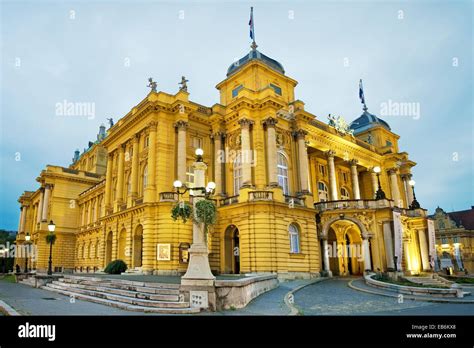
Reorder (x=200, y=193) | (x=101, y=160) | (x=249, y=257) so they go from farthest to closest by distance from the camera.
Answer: (x=101, y=160)
(x=249, y=257)
(x=200, y=193)

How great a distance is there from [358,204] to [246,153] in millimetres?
10955

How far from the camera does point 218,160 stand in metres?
32.7

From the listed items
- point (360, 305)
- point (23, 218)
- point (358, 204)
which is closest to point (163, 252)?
point (360, 305)

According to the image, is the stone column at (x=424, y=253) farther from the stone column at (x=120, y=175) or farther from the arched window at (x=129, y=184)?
the stone column at (x=120, y=175)

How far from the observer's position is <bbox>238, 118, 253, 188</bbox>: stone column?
29375 millimetres

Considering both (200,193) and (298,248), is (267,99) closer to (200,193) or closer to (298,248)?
(298,248)

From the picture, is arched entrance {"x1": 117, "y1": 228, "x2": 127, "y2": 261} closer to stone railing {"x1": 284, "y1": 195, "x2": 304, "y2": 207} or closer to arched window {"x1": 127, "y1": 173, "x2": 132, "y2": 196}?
arched window {"x1": 127, "y1": 173, "x2": 132, "y2": 196}

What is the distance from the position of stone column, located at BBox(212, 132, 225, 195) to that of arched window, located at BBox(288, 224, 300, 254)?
7044 mm

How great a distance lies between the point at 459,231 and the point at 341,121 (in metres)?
40.9

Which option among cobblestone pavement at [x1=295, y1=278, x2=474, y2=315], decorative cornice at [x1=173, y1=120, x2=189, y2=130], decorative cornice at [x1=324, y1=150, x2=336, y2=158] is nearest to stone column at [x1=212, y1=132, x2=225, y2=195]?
decorative cornice at [x1=173, y1=120, x2=189, y2=130]

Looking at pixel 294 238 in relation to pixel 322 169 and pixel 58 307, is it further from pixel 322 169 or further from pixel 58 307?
pixel 58 307

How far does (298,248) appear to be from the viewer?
29.8 meters

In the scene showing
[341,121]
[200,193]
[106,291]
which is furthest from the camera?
[341,121]

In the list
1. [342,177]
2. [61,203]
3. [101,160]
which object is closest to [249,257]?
[342,177]
